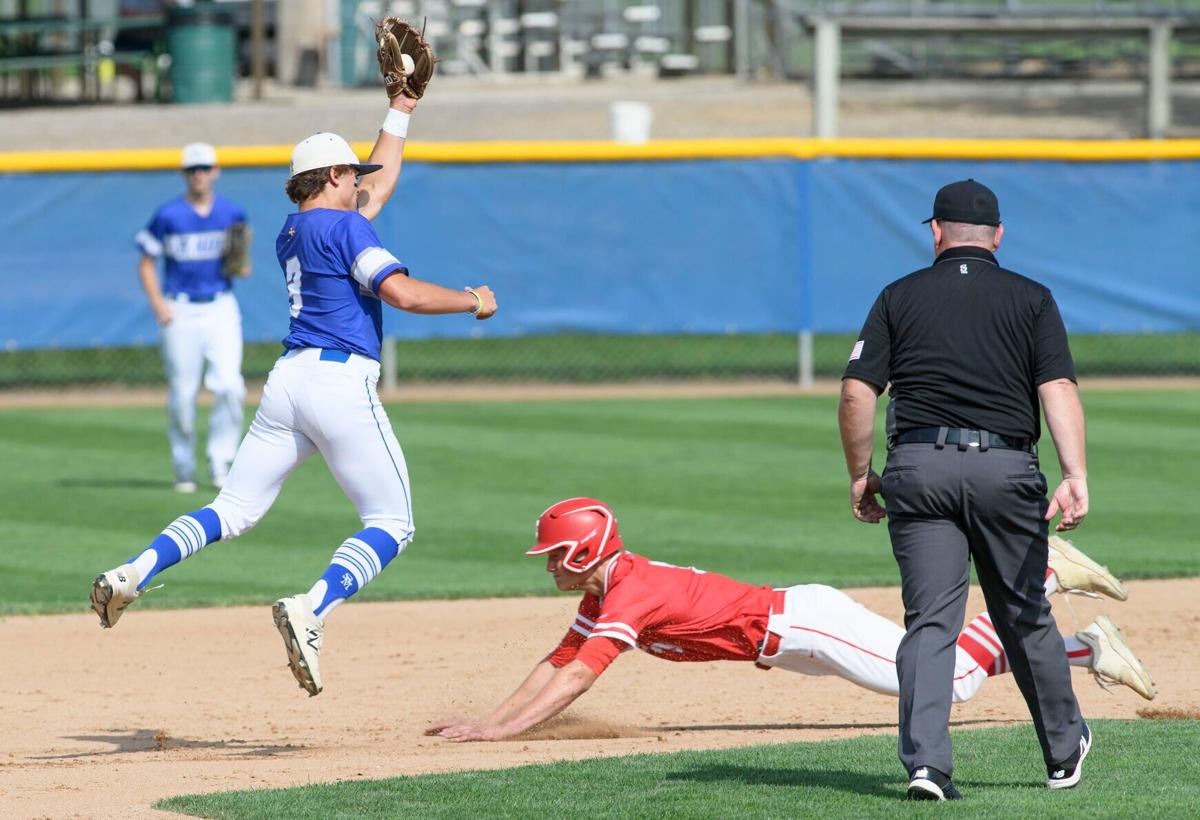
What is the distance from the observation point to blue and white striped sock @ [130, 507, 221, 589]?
5.87 meters

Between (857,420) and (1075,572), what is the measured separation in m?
1.69

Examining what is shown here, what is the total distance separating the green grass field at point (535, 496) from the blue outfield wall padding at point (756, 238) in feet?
3.07

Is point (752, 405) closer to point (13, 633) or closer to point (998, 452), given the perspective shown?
point (13, 633)

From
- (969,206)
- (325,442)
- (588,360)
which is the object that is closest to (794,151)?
(588,360)

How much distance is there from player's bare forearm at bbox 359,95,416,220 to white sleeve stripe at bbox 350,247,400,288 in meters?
0.66

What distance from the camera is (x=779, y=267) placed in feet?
53.5

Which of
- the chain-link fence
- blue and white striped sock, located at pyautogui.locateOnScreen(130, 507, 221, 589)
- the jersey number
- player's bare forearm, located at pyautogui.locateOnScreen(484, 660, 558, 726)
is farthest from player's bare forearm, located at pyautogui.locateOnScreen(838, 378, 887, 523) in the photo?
the chain-link fence

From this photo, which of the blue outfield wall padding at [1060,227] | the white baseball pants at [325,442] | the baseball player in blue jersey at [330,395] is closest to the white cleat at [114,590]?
the baseball player in blue jersey at [330,395]

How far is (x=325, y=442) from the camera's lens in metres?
5.98

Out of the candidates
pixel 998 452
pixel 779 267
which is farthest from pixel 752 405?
pixel 998 452

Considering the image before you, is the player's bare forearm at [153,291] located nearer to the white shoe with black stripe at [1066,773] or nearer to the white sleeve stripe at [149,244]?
the white sleeve stripe at [149,244]

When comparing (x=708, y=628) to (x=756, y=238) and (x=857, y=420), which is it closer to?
(x=857, y=420)

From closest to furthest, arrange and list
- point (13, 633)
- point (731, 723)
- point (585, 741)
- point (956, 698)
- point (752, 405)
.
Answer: point (956, 698) → point (585, 741) → point (731, 723) → point (13, 633) → point (752, 405)

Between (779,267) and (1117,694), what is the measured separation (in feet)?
31.5
